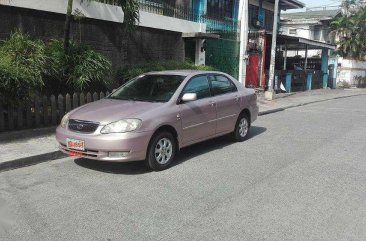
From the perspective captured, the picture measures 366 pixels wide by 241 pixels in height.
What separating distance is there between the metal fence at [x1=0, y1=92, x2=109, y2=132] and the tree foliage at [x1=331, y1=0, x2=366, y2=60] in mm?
30486

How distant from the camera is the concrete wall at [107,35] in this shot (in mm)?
9938

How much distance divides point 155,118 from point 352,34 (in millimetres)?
33091

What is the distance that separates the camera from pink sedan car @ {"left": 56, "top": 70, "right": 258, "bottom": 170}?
6.00 meters

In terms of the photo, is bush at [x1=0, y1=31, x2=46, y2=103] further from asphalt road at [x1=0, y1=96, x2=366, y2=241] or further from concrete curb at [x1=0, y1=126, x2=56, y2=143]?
asphalt road at [x1=0, y1=96, x2=366, y2=241]

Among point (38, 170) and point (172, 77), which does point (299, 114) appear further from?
point (38, 170)

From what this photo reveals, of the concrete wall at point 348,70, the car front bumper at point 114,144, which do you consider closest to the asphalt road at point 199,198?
the car front bumper at point 114,144

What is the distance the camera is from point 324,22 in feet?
125

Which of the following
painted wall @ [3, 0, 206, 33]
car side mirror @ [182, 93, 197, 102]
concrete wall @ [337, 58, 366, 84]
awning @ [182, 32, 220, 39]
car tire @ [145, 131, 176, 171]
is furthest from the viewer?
concrete wall @ [337, 58, 366, 84]

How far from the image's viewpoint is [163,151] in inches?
256

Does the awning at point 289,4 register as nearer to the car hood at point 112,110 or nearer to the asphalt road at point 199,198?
the asphalt road at point 199,198

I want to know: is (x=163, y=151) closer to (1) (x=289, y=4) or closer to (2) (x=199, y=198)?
(2) (x=199, y=198)

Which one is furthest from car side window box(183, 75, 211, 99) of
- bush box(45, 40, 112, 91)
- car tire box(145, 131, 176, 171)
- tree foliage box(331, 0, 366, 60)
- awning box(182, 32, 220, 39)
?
tree foliage box(331, 0, 366, 60)

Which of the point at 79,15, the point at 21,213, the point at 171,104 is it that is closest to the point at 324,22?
the point at 79,15

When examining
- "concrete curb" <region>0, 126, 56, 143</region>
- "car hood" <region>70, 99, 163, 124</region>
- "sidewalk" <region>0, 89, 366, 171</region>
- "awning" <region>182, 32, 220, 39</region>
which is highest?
"awning" <region>182, 32, 220, 39</region>
